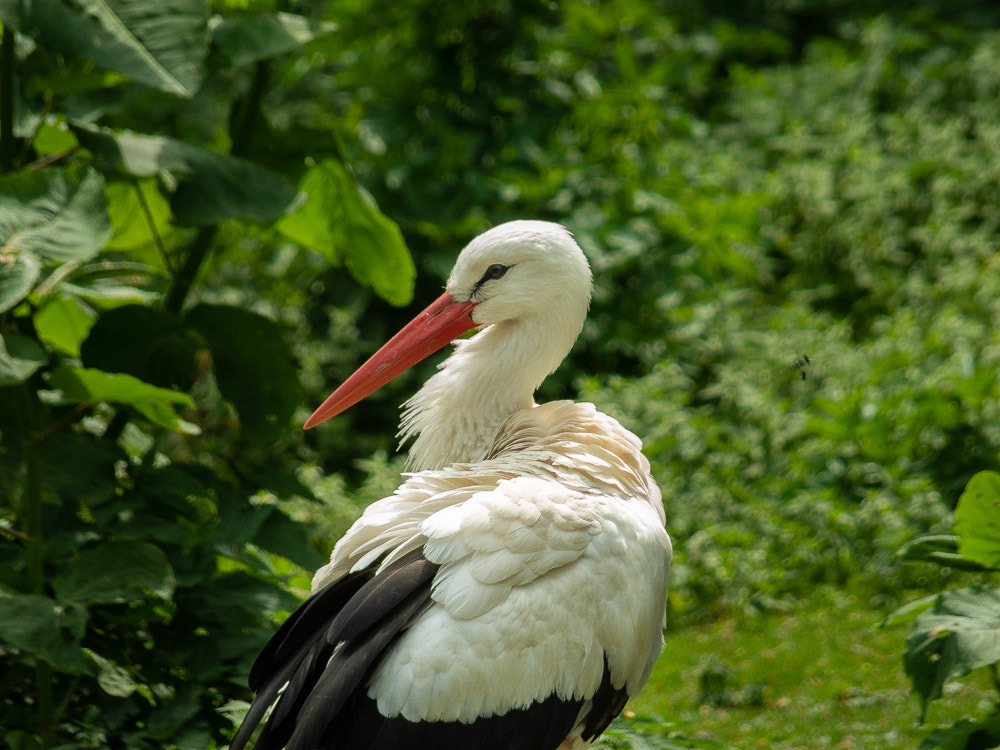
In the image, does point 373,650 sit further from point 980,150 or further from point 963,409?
point 980,150

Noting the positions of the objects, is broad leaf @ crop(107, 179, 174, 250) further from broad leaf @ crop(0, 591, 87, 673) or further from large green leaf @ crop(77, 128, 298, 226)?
broad leaf @ crop(0, 591, 87, 673)

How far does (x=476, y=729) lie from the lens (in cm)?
251

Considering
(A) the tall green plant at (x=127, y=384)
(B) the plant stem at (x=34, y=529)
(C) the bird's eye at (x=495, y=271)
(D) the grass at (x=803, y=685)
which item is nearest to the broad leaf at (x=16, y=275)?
(A) the tall green plant at (x=127, y=384)

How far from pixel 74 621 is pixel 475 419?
3.86 feet

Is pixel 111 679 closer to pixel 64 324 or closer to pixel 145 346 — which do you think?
pixel 145 346

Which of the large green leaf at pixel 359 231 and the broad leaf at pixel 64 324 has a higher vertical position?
the large green leaf at pixel 359 231

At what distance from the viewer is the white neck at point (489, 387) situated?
3.21 metres

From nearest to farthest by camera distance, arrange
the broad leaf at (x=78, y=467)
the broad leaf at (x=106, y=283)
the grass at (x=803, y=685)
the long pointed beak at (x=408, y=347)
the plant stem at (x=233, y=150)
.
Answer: the broad leaf at (x=78, y=467) < the long pointed beak at (x=408, y=347) < the broad leaf at (x=106, y=283) < the plant stem at (x=233, y=150) < the grass at (x=803, y=685)

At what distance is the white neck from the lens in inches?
127

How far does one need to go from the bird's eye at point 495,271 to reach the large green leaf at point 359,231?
2.28 ft

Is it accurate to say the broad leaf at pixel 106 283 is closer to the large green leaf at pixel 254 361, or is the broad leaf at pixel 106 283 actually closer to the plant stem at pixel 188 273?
the plant stem at pixel 188 273

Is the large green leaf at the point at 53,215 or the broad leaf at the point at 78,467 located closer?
the large green leaf at the point at 53,215

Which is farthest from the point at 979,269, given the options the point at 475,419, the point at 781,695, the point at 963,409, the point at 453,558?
the point at 453,558

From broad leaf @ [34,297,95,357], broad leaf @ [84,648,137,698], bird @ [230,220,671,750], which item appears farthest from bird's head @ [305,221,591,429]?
broad leaf @ [34,297,95,357]
